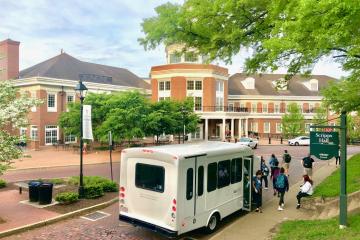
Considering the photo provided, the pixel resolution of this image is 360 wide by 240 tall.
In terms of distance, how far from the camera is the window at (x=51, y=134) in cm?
4154

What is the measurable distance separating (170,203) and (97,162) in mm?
19338

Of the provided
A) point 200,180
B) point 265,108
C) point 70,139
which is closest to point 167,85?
point 70,139

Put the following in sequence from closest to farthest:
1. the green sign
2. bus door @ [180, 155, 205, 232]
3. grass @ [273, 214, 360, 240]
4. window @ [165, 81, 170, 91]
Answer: grass @ [273, 214, 360, 240] → bus door @ [180, 155, 205, 232] → the green sign → window @ [165, 81, 170, 91]

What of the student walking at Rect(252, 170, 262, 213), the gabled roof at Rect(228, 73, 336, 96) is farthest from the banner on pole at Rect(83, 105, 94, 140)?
the gabled roof at Rect(228, 73, 336, 96)

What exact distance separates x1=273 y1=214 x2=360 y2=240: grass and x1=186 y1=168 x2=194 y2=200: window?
2.63m

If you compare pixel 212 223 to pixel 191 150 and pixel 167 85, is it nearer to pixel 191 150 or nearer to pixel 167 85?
pixel 191 150

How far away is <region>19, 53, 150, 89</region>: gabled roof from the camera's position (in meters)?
43.5

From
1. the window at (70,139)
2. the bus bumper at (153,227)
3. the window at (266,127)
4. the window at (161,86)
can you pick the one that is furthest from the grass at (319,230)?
the window at (266,127)

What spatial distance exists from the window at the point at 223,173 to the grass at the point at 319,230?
222 centimetres

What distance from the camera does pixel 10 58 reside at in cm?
4247

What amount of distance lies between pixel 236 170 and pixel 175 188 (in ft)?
12.2

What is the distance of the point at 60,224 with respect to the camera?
1168cm

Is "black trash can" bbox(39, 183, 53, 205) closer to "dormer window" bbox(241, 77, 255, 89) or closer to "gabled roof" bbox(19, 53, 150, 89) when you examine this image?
"gabled roof" bbox(19, 53, 150, 89)

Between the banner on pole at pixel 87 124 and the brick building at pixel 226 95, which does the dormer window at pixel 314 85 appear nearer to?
the brick building at pixel 226 95
